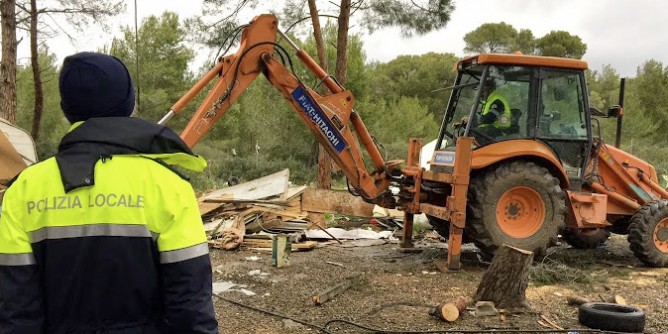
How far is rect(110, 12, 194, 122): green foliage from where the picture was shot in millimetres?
27406

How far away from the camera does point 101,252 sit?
1.70m

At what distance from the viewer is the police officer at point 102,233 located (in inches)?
66.7

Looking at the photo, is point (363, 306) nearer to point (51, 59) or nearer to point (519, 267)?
point (519, 267)

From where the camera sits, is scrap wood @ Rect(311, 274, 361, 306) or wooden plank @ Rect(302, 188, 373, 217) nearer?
scrap wood @ Rect(311, 274, 361, 306)

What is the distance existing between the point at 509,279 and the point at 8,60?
10164 millimetres

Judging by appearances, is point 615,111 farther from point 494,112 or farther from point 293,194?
point 293,194

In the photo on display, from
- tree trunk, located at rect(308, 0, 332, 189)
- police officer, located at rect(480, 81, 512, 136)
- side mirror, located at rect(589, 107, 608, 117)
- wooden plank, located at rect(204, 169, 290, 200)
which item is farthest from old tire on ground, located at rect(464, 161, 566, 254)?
tree trunk, located at rect(308, 0, 332, 189)

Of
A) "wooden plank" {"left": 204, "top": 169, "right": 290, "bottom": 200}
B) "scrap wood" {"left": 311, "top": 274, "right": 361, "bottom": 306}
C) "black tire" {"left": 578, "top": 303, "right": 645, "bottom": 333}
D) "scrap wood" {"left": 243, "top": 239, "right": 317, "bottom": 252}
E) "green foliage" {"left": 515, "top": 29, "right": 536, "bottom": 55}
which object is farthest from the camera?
"green foliage" {"left": 515, "top": 29, "right": 536, "bottom": 55}

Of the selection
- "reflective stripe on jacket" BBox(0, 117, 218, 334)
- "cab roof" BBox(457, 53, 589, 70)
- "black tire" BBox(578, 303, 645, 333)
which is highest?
"cab roof" BBox(457, 53, 589, 70)

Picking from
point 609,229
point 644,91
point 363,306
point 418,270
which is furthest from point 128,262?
point 644,91

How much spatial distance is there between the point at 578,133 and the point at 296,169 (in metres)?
17.9

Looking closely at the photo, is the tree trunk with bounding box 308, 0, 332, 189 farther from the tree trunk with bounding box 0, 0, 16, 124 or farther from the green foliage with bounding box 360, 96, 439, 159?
the green foliage with bounding box 360, 96, 439, 159

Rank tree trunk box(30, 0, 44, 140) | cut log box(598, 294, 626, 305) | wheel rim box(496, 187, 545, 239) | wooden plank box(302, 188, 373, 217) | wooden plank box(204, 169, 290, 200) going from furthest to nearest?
tree trunk box(30, 0, 44, 140) < wooden plank box(204, 169, 290, 200) < wooden plank box(302, 188, 373, 217) < wheel rim box(496, 187, 545, 239) < cut log box(598, 294, 626, 305)

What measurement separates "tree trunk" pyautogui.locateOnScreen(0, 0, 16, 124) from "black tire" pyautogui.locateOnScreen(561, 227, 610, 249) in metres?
10.0
